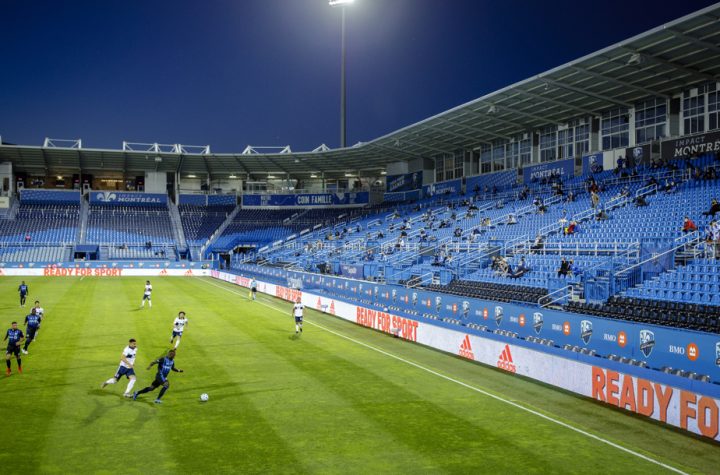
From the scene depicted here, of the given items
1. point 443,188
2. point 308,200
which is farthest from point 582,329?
point 308,200

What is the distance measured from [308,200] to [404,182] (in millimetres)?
17113

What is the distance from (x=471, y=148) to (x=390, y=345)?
3908 centimetres

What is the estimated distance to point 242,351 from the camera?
21531 millimetres

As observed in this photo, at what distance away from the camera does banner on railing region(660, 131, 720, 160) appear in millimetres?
33441

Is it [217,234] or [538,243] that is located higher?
[217,234]

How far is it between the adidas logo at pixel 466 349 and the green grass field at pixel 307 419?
475 millimetres

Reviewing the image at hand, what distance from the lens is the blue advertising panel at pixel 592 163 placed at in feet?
138

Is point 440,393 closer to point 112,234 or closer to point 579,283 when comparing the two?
point 579,283

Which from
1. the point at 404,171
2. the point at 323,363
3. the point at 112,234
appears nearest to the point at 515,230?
the point at 323,363

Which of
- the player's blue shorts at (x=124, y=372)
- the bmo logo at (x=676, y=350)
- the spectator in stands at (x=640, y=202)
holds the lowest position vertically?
the player's blue shorts at (x=124, y=372)

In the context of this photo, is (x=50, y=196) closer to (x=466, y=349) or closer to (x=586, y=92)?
(x=586, y=92)

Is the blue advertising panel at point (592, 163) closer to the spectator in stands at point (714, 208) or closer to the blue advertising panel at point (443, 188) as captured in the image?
the spectator in stands at point (714, 208)

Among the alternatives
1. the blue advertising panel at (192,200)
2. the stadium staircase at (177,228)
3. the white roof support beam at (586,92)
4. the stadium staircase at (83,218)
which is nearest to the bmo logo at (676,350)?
the white roof support beam at (586,92)

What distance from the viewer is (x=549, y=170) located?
156ft
